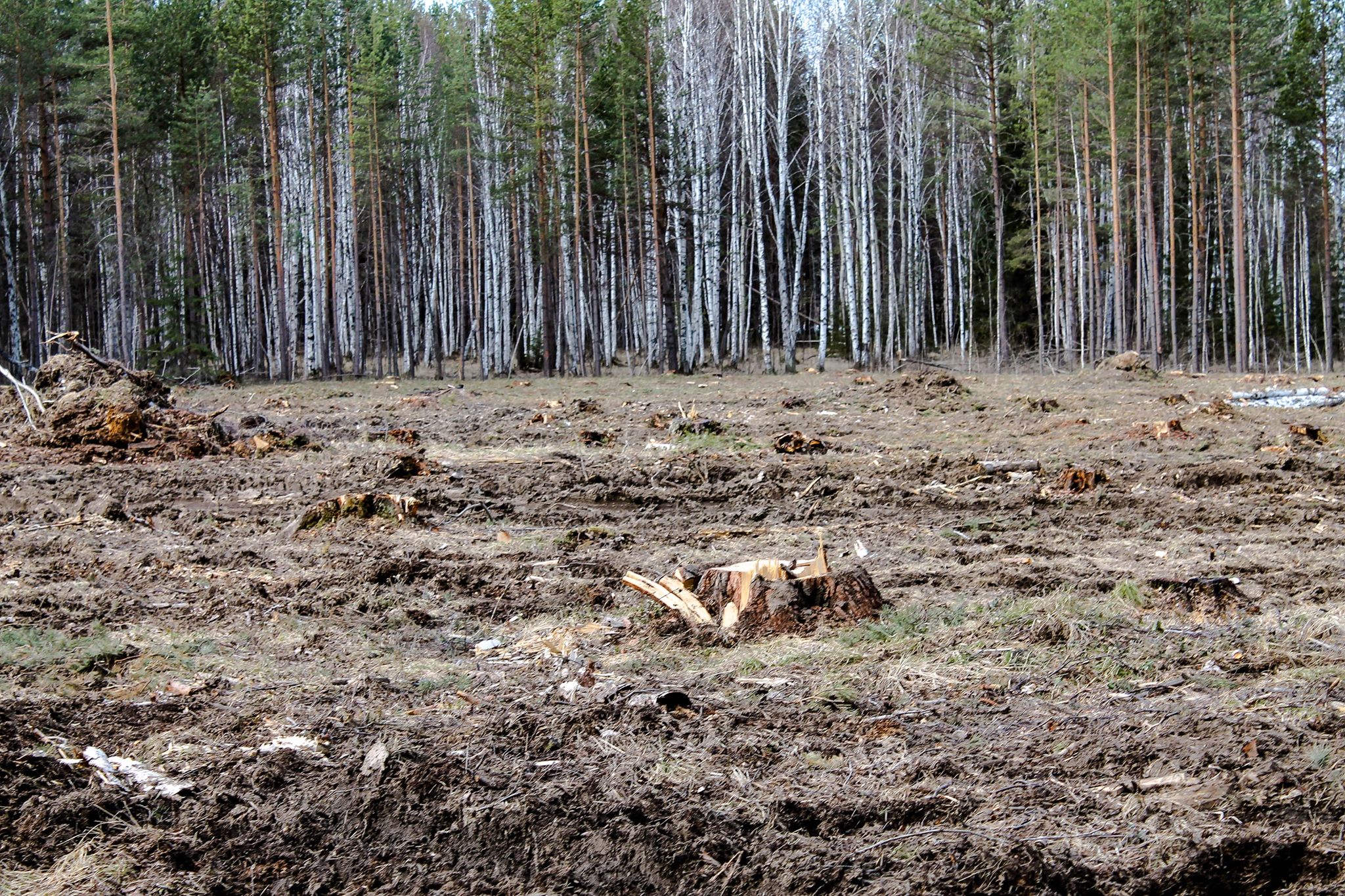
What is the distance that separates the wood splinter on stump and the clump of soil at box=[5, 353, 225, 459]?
759 centimetres

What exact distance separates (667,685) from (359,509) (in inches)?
176

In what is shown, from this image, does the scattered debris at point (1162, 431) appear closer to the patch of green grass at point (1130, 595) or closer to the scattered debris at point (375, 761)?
the patch of green grass at point (1130, 595)

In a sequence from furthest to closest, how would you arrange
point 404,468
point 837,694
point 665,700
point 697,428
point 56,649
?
point 697,428
point 404,468
point 56,649
point 837,694
point 665,700

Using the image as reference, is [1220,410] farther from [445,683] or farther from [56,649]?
[56,649]

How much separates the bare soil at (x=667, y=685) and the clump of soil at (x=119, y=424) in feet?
3.88

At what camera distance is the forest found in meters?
28.7

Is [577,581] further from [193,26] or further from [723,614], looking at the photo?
[193,26]

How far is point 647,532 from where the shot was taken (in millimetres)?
7988

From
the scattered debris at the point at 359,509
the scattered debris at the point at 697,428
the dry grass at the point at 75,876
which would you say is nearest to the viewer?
the dry grass at the point at 75,876

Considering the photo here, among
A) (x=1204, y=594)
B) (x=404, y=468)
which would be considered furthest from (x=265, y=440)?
(x=1204, y=594)

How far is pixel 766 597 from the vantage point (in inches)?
208

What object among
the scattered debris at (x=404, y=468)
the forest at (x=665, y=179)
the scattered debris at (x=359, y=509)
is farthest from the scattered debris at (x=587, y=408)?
the forest at (x=665, y=179)

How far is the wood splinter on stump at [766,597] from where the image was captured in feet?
17.2

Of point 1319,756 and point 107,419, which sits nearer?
point 1319,756
